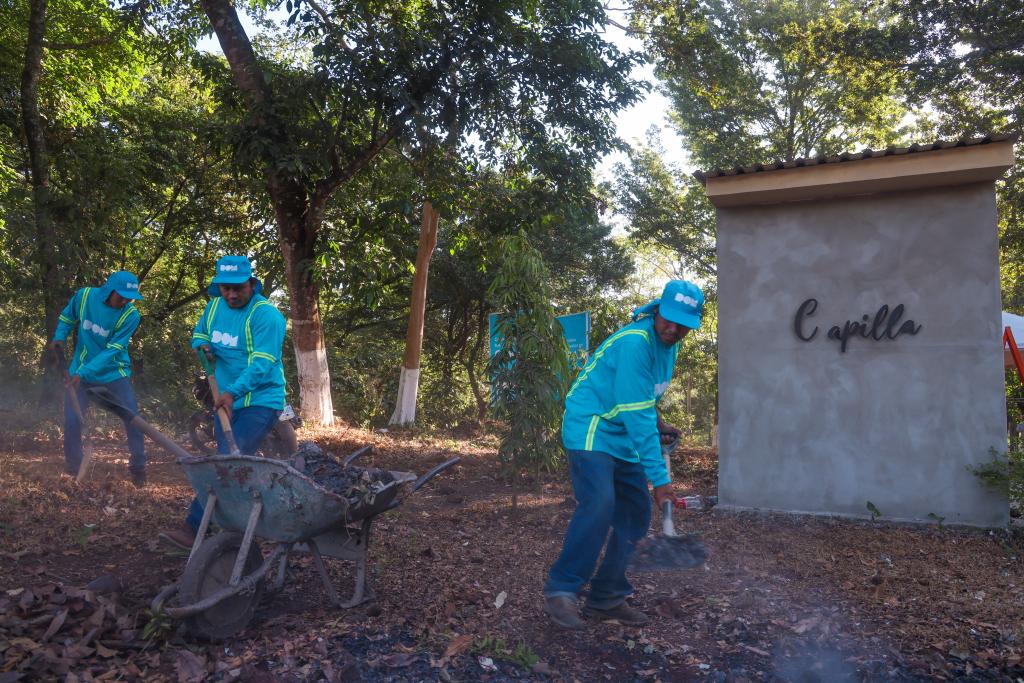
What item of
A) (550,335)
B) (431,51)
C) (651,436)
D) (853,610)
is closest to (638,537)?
(651,436)

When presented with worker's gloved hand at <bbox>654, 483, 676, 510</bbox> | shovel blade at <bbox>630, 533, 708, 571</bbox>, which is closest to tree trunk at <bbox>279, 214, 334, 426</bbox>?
shovel blade at <bbox>630, 533, 708, 571</bbox>

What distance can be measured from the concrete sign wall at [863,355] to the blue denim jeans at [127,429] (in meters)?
5.47

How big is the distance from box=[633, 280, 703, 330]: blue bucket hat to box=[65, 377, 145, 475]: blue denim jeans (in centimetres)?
468

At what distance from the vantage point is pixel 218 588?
4199mm

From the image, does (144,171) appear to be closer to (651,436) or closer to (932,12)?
(651,436)

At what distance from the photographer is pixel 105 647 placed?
4004mm

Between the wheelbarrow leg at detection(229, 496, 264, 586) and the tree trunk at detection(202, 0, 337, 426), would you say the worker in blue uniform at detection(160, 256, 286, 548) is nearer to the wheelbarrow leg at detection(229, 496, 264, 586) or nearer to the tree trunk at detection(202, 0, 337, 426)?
the wheelbarrow leg at detection(229, 496, 264, 586)

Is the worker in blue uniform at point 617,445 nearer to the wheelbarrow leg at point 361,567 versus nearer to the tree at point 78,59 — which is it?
the wheelbarrow leg at point 361,567

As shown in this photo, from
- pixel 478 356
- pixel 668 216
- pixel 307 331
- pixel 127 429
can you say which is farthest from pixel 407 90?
pixel 668 216

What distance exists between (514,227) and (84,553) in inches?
298

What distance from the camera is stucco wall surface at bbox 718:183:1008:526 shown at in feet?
24.3

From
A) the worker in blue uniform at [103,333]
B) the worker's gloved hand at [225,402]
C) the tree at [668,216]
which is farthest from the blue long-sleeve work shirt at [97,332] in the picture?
the tree at [668,216]

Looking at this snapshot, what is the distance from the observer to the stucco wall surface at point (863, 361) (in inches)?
291

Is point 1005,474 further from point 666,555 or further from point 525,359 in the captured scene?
point 525,359
